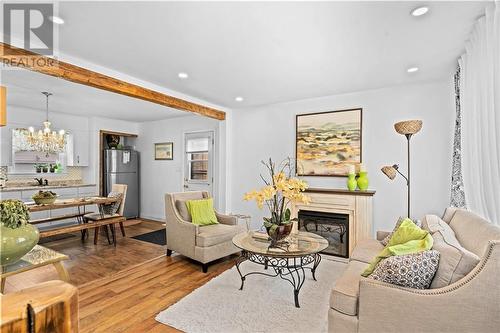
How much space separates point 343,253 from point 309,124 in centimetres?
212

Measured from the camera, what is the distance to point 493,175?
1.79 metres

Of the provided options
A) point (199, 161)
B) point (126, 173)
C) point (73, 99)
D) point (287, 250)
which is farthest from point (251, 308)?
point (126, 173)

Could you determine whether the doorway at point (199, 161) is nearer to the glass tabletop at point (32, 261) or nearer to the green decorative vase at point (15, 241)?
the glass tabletop at point (32, 261)

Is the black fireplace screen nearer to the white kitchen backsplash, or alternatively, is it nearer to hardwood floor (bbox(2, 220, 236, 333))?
hardwood floor (bbox(2, 220, 236, 333))

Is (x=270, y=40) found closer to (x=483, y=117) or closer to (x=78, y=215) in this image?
(x=483, y=117)

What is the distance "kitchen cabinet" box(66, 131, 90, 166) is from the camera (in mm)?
5707

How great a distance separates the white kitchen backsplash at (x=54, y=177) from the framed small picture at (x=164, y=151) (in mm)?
1740

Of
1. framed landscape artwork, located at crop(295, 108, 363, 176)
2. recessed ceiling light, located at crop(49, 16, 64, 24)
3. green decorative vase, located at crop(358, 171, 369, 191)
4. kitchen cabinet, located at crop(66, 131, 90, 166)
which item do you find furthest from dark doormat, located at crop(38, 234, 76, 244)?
green decorative vase, located at crop(358, 171, 369, 191)

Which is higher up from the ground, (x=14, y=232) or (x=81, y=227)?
(x=14, y=232)

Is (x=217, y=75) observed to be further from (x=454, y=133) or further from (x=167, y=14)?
(x=454, y=133)

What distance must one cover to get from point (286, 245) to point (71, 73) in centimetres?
288

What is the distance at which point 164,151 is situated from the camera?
637cm

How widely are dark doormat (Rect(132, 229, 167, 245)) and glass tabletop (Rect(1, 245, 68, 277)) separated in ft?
7.40

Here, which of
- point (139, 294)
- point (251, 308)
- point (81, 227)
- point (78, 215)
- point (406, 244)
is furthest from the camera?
point (78, 215)
